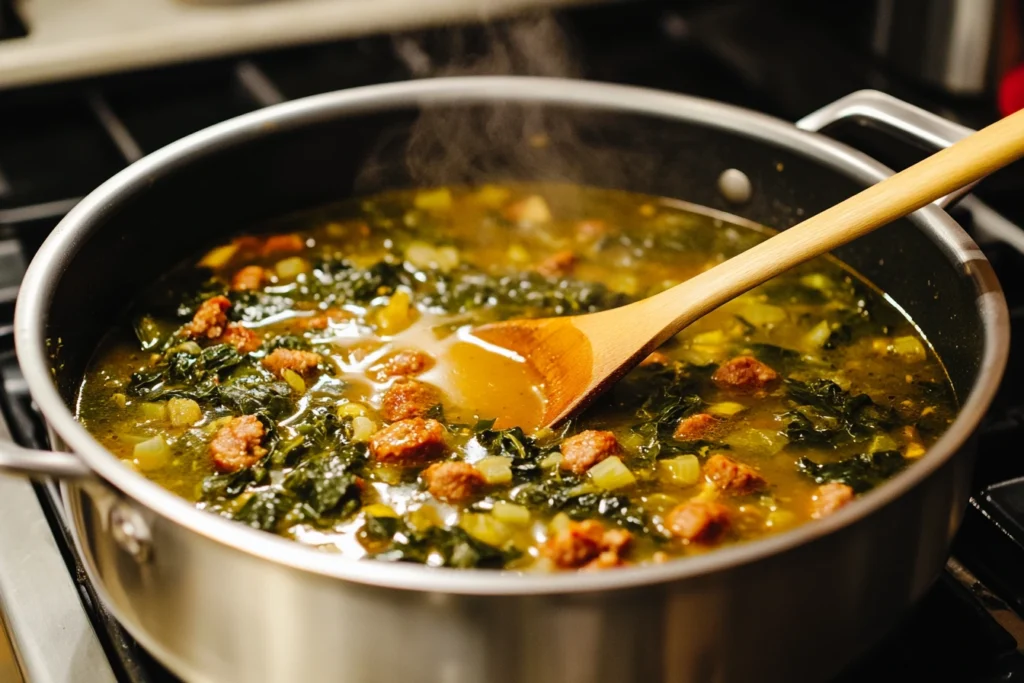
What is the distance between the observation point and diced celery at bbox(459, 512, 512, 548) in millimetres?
1925

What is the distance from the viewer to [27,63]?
11.5 feet

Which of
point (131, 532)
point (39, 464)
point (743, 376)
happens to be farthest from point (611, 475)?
point (39, 464)

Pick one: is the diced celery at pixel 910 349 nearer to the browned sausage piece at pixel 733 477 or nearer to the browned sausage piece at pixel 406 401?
the browned sausage piece at pixel 733 477

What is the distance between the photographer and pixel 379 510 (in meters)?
1.98

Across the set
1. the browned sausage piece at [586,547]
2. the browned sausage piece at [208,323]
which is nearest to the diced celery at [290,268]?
the browned sausage piece at [208,323]

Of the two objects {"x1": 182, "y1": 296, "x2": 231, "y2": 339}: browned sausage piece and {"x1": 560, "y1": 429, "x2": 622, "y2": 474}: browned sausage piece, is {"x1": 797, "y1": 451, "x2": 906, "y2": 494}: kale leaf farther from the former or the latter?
{"x1": 182, "y1": 296, "x2": 231, "y2": 339}: browned sausage piece

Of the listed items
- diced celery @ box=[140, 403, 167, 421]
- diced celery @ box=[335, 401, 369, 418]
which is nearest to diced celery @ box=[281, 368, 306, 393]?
diced celery @ box=[335, 401, 369, 418]

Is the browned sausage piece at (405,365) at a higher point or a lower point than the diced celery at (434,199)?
lower

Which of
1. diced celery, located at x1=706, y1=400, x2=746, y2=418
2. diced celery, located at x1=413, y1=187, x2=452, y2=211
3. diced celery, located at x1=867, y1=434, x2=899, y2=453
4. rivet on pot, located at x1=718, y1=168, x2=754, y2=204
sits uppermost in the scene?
rivet on pot, located at x1=718, y1=168, x2=754, y2=204

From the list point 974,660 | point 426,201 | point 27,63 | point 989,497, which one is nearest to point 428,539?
point 974,660

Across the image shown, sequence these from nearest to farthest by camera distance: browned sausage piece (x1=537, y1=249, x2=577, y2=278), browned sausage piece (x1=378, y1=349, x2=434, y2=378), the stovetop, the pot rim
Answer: the pot rim → the stovetop → browned sausage piece (x1=378, y1=349, x2=434, y2=378) → browned sausage piece (x1=537, y1=249, x2=577, y2=278)

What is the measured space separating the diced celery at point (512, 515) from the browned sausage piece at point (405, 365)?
0.57m

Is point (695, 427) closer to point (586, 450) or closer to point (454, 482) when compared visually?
point (586, 450)

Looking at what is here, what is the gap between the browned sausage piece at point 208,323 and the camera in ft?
8.41
